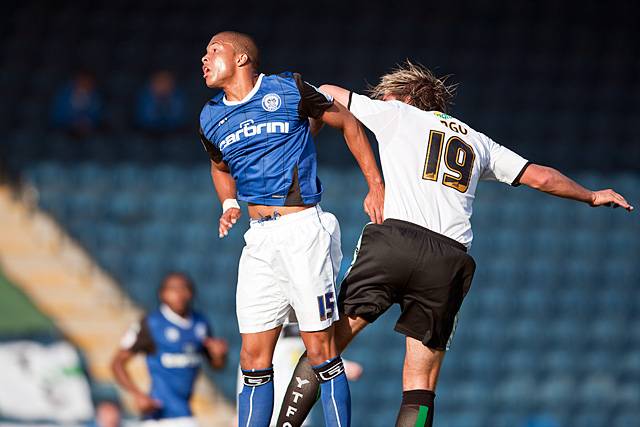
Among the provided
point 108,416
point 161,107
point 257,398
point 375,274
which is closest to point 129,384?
point 108,416

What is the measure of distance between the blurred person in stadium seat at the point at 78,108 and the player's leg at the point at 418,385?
5.72m

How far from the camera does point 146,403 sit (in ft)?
21.9

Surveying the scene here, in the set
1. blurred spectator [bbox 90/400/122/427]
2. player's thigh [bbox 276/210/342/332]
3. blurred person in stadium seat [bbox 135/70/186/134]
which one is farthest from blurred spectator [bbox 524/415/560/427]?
player's thigh [bbox 276/210/342/332]

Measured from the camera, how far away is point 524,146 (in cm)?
996

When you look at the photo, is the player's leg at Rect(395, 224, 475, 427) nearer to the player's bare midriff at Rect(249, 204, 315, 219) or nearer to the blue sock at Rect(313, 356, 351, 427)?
the blue sock at Rect(313, 356, 351, 427)

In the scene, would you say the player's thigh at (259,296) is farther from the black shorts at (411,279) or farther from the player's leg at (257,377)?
the black shorts at (411,279)

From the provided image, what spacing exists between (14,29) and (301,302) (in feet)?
20.8

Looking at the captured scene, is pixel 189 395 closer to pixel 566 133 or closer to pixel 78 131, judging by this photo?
pixel 78 131

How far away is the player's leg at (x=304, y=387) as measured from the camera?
422 centimetres

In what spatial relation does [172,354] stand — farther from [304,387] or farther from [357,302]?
[357,302]

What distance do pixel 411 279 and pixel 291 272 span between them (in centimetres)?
47

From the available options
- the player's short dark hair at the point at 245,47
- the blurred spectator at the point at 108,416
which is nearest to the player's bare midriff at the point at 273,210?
the player's short dark hair at the point at 245,47

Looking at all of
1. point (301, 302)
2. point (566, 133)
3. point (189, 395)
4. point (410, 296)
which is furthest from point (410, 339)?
point (566, 133)

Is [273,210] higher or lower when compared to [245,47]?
lower
